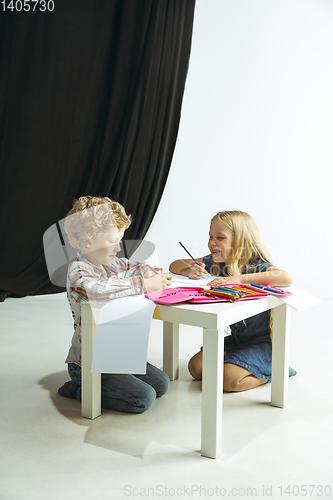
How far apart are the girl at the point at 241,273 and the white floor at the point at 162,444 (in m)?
0.06

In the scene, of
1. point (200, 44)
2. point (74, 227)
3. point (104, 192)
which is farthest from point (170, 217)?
point (74, 227)

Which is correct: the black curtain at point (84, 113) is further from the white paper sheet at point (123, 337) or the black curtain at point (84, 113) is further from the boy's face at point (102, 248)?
the white paper sheet at point (123, 337)

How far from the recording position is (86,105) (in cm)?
319

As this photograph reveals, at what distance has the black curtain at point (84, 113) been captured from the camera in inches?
122

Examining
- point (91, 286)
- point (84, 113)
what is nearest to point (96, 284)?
point (91, 286)

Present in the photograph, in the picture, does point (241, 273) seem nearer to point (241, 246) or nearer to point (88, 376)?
point (241, 246)

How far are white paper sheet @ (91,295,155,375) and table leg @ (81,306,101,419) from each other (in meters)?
0.09

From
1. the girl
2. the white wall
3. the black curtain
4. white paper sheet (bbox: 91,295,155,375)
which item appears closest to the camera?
white paper sheet (bbox: 91,295,155,375)

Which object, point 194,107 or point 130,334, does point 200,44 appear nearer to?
point 194,107

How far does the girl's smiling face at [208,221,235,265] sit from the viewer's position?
1.58 meters

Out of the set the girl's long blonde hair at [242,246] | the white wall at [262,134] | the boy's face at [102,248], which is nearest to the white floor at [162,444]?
the girl's long blonde hair at [242,246]

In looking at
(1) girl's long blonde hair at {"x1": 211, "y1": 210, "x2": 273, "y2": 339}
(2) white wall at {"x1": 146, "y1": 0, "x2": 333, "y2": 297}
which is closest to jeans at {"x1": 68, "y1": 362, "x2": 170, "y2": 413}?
(1) girl's long blonde hair at {"x1": 211, "y1": 210, "x2": 273, "y2": 339}

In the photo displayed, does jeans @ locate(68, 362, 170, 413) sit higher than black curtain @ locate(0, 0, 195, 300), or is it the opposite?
black curtain @ locate(0, 0, 195, 300)

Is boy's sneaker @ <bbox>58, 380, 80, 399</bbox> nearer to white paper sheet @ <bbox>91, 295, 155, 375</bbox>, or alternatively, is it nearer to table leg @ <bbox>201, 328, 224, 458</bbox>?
white paper sheet @ <bbox>91, 295, 155, 375</bbox>
